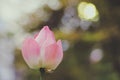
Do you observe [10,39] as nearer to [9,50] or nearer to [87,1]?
[9,50]

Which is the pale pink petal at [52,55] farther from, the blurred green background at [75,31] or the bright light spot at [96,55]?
the bright light spot at [96,55]

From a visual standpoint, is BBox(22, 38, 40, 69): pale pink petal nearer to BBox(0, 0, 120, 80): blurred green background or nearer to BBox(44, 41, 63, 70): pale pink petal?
BBox(44, 41, 63, 70): pale pink petal

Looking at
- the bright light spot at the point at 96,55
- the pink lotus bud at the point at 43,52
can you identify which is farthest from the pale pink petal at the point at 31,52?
the bright light spot at the point at 96,55

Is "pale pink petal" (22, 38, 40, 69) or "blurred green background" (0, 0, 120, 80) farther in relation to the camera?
"blurred green background" (0, 0, 120, 80)

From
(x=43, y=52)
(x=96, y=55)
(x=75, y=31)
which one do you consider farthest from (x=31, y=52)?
(x=96, y=55)

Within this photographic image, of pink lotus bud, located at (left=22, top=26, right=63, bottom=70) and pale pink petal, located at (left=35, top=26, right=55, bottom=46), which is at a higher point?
pale pink petal, located at (left=35, top=26, right=55, bottom=46)

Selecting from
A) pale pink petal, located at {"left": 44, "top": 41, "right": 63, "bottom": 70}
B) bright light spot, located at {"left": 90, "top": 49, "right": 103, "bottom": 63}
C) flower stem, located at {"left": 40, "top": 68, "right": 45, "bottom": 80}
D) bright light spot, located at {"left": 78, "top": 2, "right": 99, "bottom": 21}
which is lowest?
bright light spot, located at {"left": 90, "top": 49, "right": 103, "bottom": 63}

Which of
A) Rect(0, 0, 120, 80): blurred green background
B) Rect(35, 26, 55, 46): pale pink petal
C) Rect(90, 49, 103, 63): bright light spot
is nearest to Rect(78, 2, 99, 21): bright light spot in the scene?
Rect(0, 0, 120, 80): blurred green background
